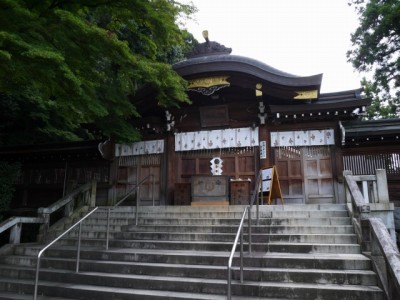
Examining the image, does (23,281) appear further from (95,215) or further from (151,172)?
(151,172)

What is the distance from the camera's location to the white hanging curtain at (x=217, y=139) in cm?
1177

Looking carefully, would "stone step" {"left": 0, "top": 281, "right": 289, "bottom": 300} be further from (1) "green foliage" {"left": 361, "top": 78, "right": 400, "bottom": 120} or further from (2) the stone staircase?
(1) "green foliage" {"left": 361, "top": 78, "right": 400, "bottom": 120}

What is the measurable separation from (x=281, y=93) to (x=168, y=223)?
5785 mm

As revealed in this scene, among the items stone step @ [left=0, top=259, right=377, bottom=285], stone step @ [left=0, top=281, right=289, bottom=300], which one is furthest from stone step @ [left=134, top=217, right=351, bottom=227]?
stone step @ [left=0, top=281, right=289, bottom=300]

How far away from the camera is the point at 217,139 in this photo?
12.1 meters

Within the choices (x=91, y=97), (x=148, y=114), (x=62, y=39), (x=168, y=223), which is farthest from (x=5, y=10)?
(x=148, y=114)

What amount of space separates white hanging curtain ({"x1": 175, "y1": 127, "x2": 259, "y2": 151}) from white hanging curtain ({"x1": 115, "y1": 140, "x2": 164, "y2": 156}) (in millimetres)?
743

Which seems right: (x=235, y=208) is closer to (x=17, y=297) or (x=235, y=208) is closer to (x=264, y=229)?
(x=264, y=229)

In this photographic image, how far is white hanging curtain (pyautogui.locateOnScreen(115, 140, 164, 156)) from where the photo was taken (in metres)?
12.8

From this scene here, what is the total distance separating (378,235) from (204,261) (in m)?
3.12

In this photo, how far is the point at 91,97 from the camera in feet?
26.9

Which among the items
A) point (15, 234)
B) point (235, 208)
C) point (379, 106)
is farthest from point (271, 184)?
point (379, 106)

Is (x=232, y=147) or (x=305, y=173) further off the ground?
(x=232, y=147)

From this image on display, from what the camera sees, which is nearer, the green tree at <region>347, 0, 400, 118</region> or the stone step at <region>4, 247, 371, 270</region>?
the stone step at <region>4, 247, 371, 270</region>
